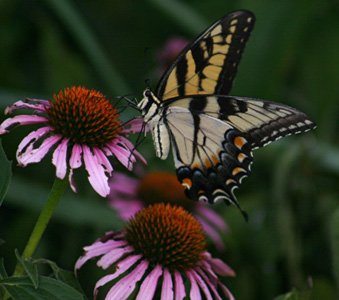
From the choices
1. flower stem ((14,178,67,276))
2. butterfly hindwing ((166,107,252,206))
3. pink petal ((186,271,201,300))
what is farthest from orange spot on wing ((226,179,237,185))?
flower stem ((14,178,67,276))

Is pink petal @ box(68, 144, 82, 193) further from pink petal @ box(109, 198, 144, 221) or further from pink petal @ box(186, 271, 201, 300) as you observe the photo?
pink petal @ box(109, 198, 144, 221)

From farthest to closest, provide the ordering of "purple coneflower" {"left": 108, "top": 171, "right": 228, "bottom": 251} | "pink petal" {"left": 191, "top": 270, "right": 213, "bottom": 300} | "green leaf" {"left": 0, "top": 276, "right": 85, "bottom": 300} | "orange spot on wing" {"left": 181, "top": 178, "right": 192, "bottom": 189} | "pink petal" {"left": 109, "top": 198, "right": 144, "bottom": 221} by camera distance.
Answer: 1. "purple coneflower" {"left": 108, "top": 171, "right": 228, "bottom": 251}
2. "pink petal" {"left": 109, "top": 198, "right": 144, "bottom": 221}
3. "orange spot on wing" {"left": 181, "top": 178, "right": 192, "bottom": 189}
4. "pink petal" {"left": 191, "top": 270, "right": 213, "bottom": 300}
5. "green leaf" {"left": 0, "top": 276, "right": 85, "bottom": 300}

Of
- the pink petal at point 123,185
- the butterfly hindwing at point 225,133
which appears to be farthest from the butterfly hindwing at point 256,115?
the pink petal at point 123,185

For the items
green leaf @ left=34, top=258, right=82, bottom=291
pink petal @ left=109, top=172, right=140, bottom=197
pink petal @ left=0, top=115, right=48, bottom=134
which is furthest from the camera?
pink petal @ left=109, top=172, right=140, bottom=197

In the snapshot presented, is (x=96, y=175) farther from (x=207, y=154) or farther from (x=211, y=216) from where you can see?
(x=211, y=216)

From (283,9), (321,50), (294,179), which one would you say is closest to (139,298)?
(294,179)

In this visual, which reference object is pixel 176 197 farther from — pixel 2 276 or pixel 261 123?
pixel 2 276

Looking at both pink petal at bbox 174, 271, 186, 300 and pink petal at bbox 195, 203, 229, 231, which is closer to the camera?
pink petal at bbox 174, 271, 186, 300

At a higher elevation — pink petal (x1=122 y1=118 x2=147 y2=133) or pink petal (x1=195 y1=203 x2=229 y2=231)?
pink petal (x1=122 y1=118 x2=147 y2=133)
